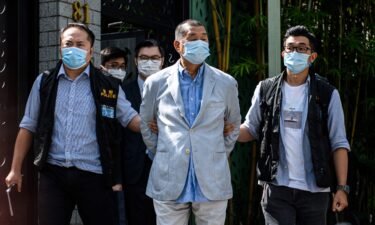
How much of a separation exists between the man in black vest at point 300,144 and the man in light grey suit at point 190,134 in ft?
1.39

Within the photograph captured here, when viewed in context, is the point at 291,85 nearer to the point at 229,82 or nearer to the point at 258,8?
the point at 229,82

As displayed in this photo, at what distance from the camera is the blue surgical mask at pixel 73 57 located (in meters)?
5.04

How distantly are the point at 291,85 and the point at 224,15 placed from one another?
405 centimetres

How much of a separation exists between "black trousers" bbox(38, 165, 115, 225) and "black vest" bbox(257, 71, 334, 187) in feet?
3.60

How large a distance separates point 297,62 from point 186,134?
1.04m

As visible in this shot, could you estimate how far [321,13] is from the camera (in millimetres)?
8555

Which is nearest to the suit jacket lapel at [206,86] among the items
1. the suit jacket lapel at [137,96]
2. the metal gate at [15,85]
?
the suit jacket lapel at [137,96]

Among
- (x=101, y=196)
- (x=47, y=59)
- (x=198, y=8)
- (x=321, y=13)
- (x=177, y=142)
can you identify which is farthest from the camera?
(x=198, y=8)

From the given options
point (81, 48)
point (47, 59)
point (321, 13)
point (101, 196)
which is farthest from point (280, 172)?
point (321, 13)

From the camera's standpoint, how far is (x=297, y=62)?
5324 mm

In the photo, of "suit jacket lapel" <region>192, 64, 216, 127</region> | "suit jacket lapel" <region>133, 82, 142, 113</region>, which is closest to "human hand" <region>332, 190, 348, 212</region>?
"suit jacket lapel" <region>192, 64, 216, 127</region>

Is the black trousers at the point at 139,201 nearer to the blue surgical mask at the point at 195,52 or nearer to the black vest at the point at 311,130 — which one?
the black vest at the point at 311,130

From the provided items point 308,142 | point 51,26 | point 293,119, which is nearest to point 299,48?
point 293,119

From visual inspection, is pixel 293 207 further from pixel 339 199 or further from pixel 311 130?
pixel 311 130
